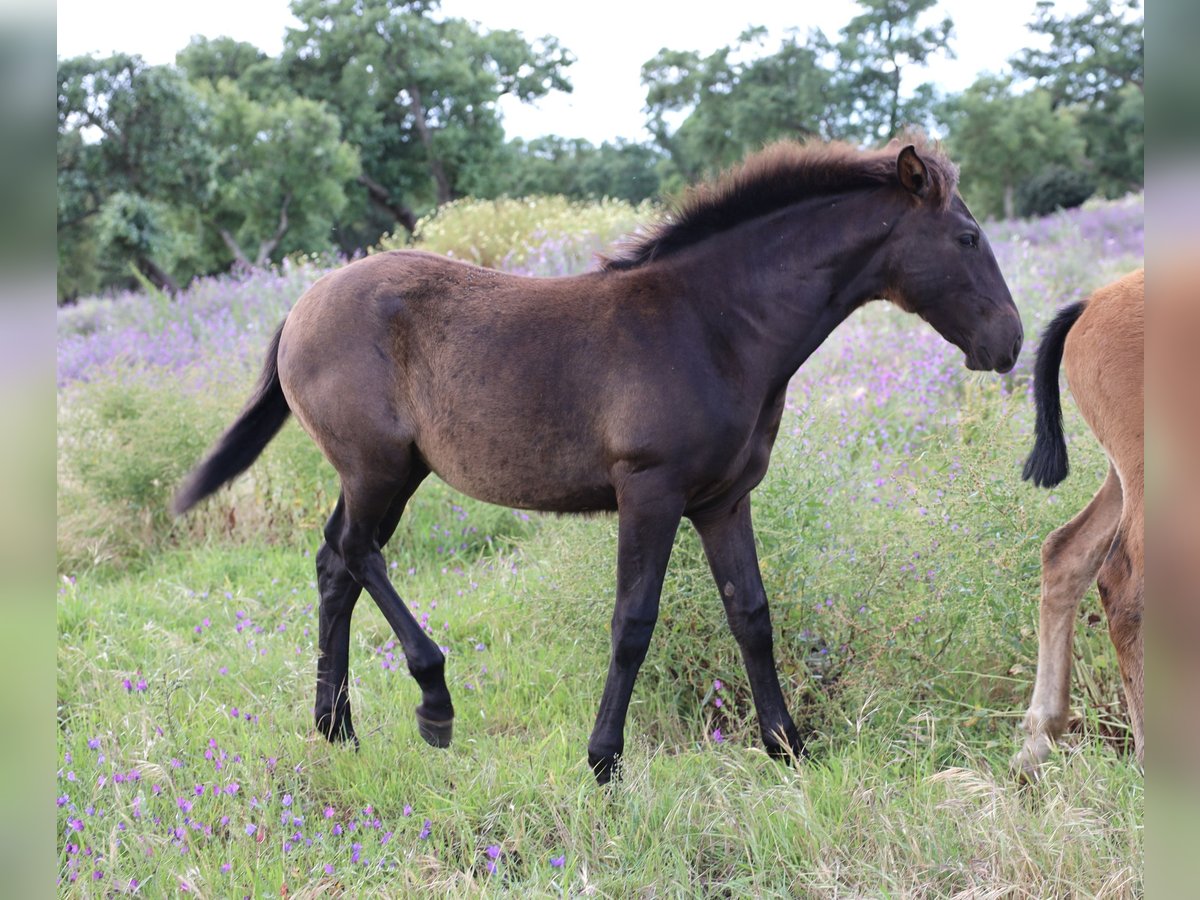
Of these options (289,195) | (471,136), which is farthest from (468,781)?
(471,136)

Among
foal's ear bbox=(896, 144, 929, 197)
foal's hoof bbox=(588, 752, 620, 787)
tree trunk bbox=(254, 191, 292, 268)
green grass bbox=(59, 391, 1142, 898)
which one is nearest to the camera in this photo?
green grass bbox=(59, 391, 1142, 898)

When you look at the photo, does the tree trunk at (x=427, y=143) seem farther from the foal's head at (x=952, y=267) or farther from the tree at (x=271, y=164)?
the foal's head at (x=952, y=267)

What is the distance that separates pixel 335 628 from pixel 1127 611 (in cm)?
273

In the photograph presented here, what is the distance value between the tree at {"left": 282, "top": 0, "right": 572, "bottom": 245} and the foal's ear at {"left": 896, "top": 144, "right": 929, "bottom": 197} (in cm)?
3154

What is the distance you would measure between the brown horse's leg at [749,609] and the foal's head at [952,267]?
3.04 ft

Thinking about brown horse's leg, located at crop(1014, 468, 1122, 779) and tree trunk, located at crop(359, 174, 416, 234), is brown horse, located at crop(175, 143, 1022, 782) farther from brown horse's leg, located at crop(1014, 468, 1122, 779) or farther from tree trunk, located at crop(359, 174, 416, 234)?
tree trunk, located at crop(359, 174, 416, 234)

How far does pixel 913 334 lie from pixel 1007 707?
523cm

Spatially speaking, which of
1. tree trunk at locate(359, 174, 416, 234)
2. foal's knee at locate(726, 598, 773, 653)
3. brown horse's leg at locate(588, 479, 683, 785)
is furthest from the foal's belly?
tree trunk at locate(359, 174, 416, 234)

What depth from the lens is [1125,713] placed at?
3488 millimetres

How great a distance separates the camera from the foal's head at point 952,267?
119 inches

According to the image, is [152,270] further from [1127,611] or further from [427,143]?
[1127,611]

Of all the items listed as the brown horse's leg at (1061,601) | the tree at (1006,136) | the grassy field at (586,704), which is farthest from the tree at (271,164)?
the brown horse's leg at (1061,601)

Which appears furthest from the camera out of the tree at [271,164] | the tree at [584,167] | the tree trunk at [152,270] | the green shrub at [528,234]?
the tree at [584,167]

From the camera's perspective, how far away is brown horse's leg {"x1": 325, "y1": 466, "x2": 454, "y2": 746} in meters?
3.29
